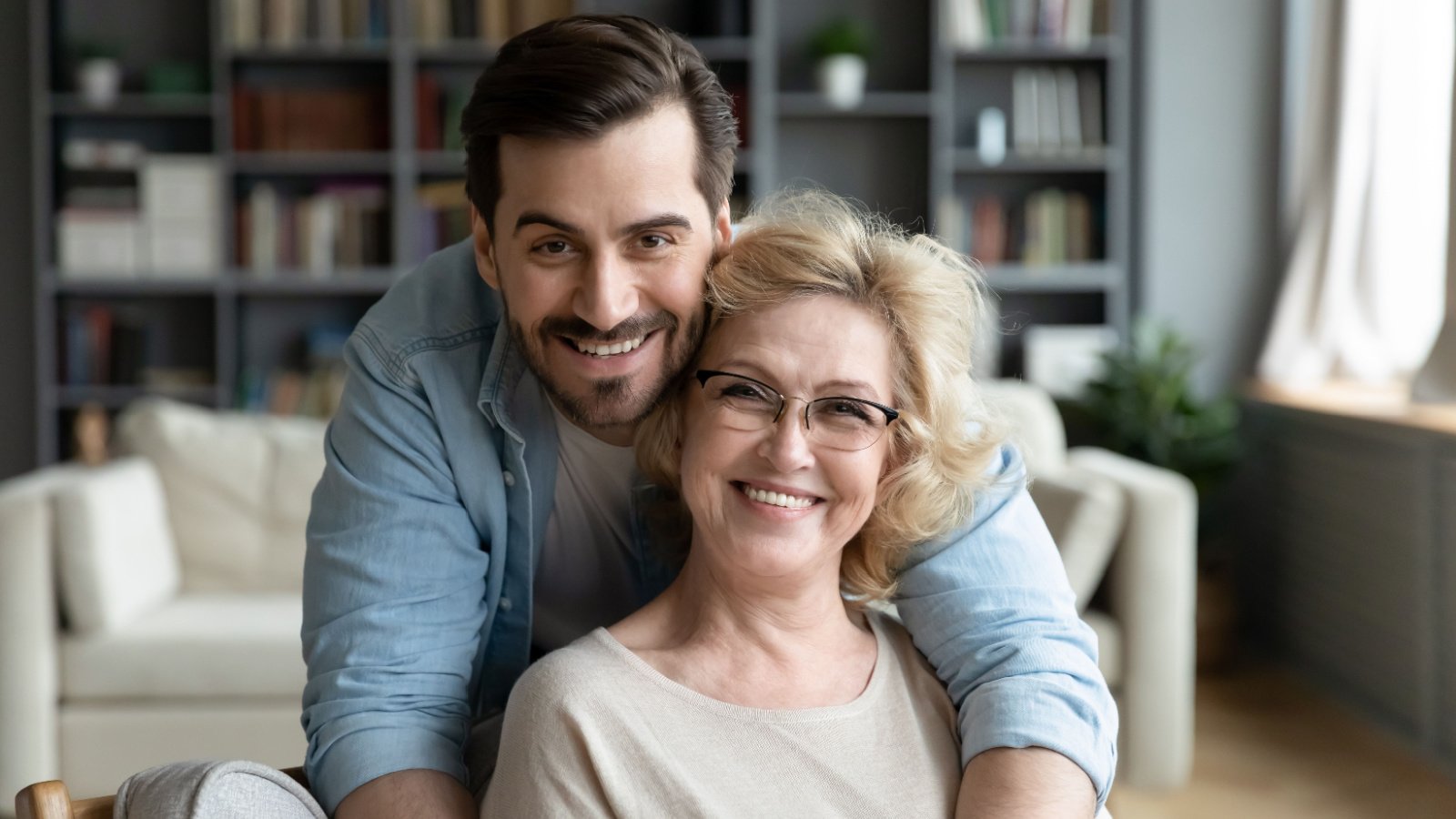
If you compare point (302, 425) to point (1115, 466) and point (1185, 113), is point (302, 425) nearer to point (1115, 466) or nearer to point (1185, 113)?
point (1115, 466)

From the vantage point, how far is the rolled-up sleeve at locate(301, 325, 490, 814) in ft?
4.42

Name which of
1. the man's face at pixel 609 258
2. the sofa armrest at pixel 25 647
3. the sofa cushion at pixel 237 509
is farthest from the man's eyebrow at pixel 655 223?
the sofa cushion at pixel 237 509

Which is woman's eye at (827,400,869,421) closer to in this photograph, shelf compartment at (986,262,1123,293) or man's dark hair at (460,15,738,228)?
man's dark hair at (460,15,738,228)

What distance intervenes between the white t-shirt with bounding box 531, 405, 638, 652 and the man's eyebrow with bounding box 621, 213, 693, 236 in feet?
0.95

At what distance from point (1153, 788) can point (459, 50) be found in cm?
360

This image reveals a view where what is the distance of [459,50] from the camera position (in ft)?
16.3

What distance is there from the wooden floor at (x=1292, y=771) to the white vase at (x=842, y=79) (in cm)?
254

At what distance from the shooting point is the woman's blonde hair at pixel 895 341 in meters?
1.34

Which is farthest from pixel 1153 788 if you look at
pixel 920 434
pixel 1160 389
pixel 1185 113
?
pixel 1185 113

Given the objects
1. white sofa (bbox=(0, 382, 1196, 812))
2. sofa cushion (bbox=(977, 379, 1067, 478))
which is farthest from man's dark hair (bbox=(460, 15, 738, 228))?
sofa cushion (bbox=(977, 379, 1067, 478))

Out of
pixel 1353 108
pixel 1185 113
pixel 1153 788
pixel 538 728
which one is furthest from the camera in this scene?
pixel 1185 113

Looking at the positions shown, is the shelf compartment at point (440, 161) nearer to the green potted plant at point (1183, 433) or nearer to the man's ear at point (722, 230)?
the green potted plant at point (1183, 433)

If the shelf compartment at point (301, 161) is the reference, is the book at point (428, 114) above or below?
above

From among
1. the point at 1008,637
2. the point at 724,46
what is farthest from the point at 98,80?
the point at 1008,637
